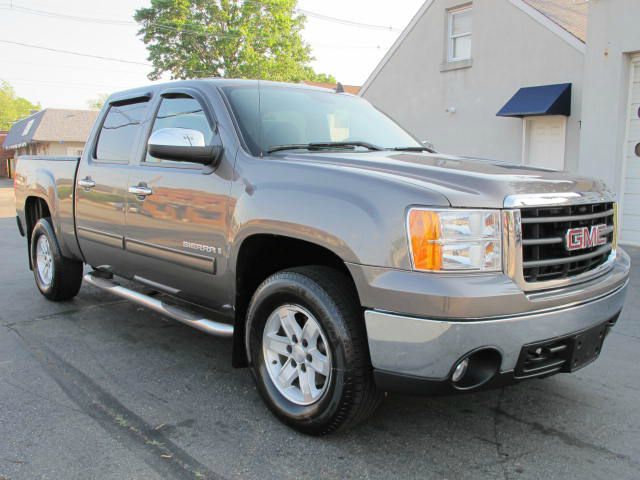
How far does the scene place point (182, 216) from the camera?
148 inches

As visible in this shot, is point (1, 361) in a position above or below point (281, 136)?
below

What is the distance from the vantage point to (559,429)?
3232 millimetres

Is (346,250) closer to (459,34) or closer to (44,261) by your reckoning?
(44,261)

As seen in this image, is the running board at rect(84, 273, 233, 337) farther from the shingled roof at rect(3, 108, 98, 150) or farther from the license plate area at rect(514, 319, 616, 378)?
the shingled roof at rect(3, 108, 98, 150)

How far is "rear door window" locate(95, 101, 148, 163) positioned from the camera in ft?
15.0

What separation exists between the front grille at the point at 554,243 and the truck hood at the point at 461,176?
11cm

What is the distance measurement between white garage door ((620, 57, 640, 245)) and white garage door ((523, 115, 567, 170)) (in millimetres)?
2267

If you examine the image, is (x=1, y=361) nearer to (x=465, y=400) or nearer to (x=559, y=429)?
(x=465, y=400)

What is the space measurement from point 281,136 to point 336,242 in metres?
1.18

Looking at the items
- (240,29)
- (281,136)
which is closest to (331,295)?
(281,136)

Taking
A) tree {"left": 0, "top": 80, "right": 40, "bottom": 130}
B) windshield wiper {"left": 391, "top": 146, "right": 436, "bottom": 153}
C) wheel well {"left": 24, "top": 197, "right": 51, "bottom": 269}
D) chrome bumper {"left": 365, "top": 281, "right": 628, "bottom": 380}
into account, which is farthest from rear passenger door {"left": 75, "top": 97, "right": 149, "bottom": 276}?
tree {"left": 0, "top": 80, "right": 40, "bottom": 130}

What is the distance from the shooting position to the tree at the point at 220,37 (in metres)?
37.3

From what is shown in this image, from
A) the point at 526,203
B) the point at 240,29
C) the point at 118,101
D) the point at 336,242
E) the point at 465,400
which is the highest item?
the point at 240,29

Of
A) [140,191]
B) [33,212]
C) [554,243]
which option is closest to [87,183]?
[140,191]
